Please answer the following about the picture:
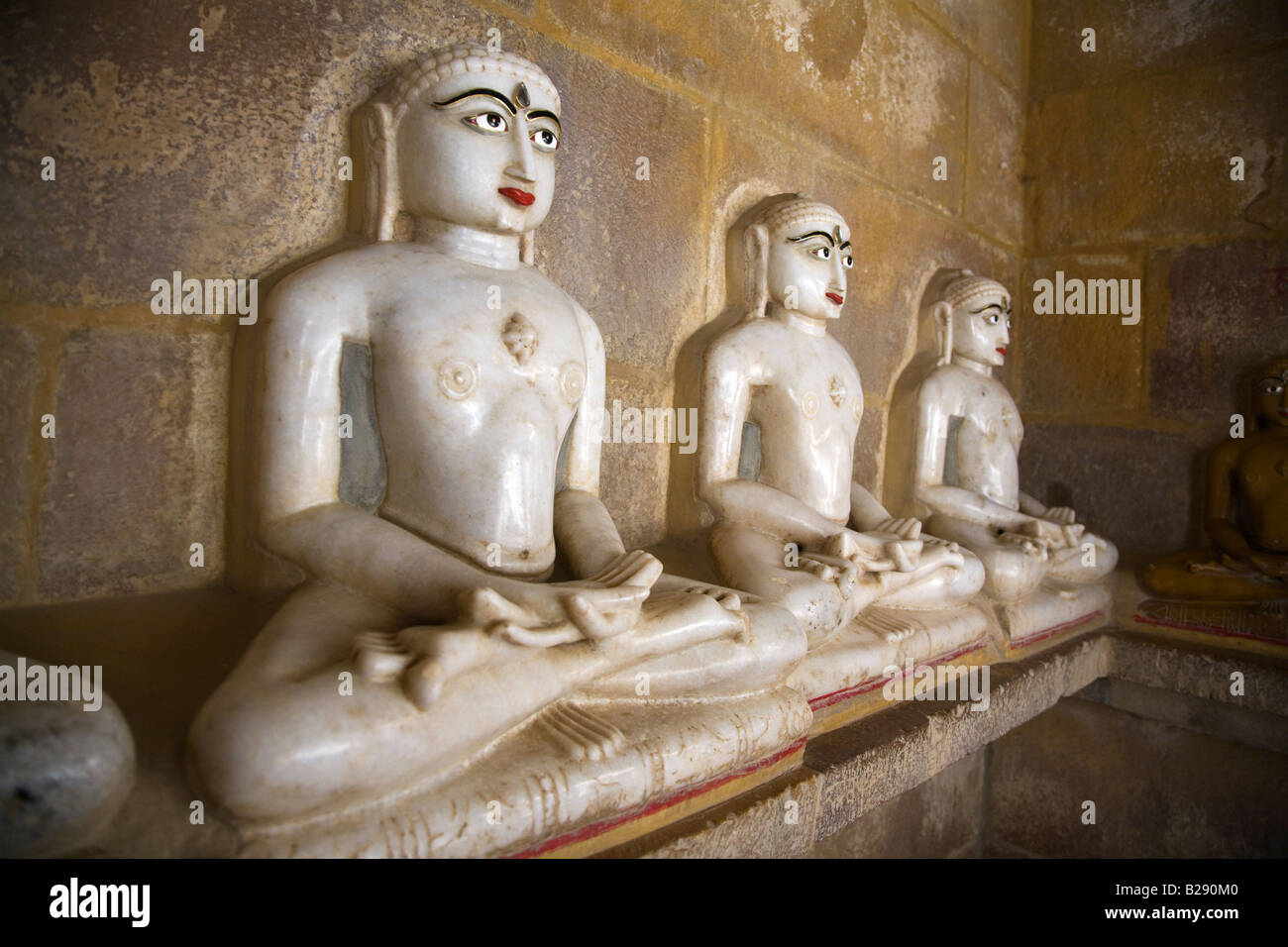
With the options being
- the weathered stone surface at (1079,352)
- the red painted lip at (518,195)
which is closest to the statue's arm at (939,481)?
the weathered stone surface at (1079,352)

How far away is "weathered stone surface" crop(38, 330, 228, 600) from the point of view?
5.12 ft

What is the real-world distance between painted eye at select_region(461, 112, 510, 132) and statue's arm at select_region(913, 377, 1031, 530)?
76.8 inches

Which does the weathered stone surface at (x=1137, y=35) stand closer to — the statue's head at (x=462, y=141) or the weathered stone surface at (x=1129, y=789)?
the weathered stone surface at (x=1129, y=789)

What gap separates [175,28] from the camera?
1.61 metres

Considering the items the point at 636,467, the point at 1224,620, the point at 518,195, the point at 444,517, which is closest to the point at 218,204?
the point at 518,195

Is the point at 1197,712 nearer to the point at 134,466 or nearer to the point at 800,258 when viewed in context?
the point at 800,258

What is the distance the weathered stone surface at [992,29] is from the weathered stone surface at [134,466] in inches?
131

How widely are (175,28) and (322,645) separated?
1.34 m

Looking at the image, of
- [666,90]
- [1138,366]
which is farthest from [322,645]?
[1138,366]

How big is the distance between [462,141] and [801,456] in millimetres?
1310

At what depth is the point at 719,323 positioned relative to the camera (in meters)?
2.59

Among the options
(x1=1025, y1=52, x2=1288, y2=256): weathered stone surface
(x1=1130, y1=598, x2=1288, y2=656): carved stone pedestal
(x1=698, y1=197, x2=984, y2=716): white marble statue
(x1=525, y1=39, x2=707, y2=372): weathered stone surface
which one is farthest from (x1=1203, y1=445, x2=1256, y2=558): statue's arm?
(x1=525, y1=39, x2=707, y2=372): weathered stone surface

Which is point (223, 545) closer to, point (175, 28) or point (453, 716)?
point (453, 716)

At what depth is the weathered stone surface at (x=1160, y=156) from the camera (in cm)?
346
